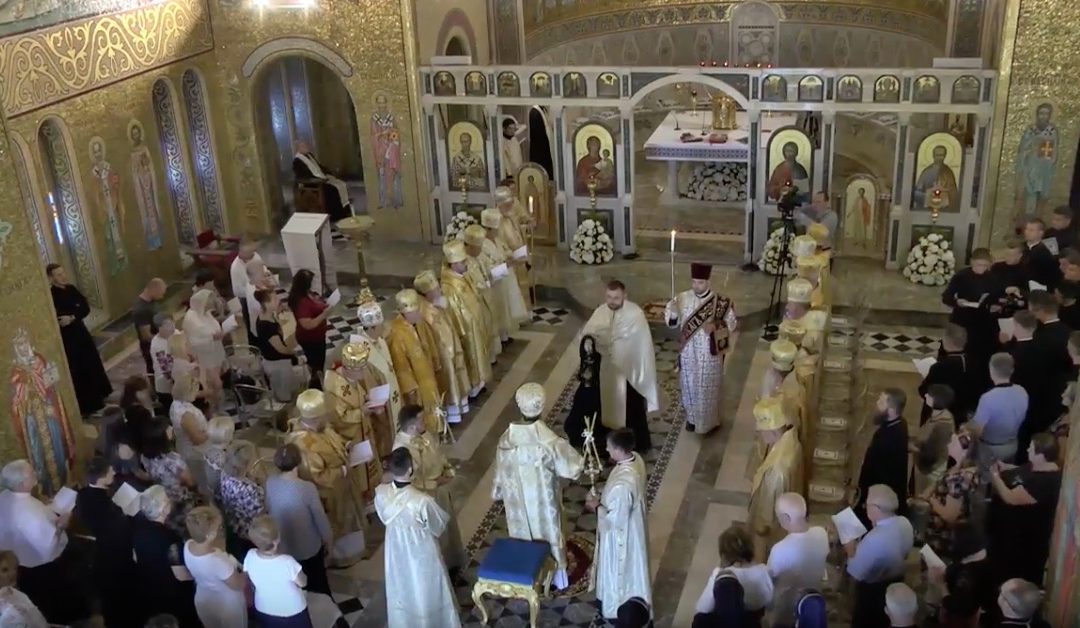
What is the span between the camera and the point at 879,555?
626 cm

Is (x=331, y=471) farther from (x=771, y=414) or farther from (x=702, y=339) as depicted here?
(x=702, y=339)

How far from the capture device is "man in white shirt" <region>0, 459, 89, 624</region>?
7105 millimetres

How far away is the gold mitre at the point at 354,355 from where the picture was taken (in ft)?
26.5

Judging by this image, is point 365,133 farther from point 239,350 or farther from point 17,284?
point 17,284

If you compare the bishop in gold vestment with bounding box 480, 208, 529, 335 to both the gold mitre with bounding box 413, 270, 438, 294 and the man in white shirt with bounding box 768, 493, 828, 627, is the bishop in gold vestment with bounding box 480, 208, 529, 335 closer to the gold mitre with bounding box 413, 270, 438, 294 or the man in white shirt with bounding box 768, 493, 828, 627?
the gold mitre with bounding box 413, 270, 438, 294

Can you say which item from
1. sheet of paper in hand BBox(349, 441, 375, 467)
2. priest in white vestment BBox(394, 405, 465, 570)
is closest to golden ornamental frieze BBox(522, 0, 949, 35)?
sheet of paper in hand BBox(349, 441, 375, 467)

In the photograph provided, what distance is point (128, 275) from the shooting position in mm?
13156

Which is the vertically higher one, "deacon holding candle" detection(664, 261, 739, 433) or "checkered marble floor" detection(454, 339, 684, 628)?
"deacon holding candle" detection(664, 261, 739, 433)

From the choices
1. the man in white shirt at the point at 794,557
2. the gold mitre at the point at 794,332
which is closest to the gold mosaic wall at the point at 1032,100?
the gold mitre at the point at 794,332

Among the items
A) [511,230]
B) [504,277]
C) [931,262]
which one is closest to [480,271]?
[504,277]

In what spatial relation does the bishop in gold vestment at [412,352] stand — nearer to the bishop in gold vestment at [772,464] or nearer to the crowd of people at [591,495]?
the crowd of people at [591,495]

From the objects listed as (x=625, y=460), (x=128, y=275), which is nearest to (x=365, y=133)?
(x=128, y=275)

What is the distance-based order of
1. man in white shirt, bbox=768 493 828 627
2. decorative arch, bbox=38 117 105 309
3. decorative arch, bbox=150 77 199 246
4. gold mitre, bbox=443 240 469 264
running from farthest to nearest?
decorative arch, bbox=150 77 199 246, decorative arch, bbox=38 117 105 309, gold mitre, bbox=443 240 469 264, man in white shirt, bbox=768 493 828 627

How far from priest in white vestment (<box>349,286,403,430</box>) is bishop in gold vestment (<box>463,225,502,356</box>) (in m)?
1.49
